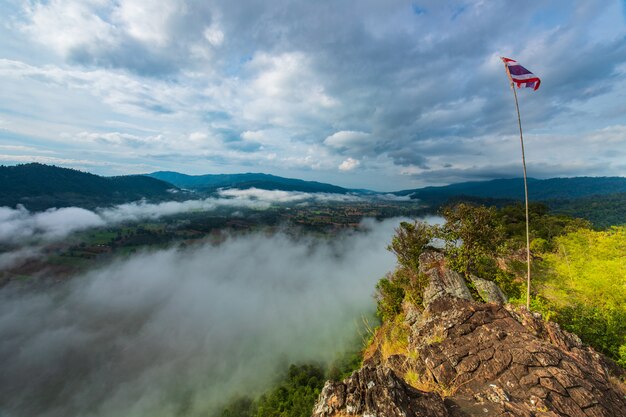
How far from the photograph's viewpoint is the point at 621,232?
109 feet

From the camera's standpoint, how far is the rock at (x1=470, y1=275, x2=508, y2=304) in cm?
2689

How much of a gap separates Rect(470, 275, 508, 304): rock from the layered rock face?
6.41 meters

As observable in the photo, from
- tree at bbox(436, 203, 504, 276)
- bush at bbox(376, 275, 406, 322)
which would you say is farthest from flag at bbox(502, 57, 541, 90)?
bush at bbox(376, 275, 406, 322)

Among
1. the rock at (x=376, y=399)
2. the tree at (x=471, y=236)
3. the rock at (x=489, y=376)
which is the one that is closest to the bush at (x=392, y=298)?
the tree at (x=471, y=236)

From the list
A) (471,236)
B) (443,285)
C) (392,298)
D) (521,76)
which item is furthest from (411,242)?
(521,76)

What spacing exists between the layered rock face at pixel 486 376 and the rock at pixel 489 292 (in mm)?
6411

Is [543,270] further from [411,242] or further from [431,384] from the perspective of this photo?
[431,384]

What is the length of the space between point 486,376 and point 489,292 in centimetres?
1559

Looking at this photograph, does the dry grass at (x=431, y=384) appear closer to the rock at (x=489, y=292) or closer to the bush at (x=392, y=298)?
the rock at (x=489, y=292)

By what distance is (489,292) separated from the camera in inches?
1078

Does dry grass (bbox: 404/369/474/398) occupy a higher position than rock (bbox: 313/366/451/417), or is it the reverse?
rock (bbox: 313/366/451/417)

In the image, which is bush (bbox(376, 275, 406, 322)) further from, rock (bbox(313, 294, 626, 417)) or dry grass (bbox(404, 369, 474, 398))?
dry grass (bbox(404, 369, 474, 398))

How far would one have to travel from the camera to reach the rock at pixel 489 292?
26.9 m

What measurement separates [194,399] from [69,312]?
15120 centimetres
